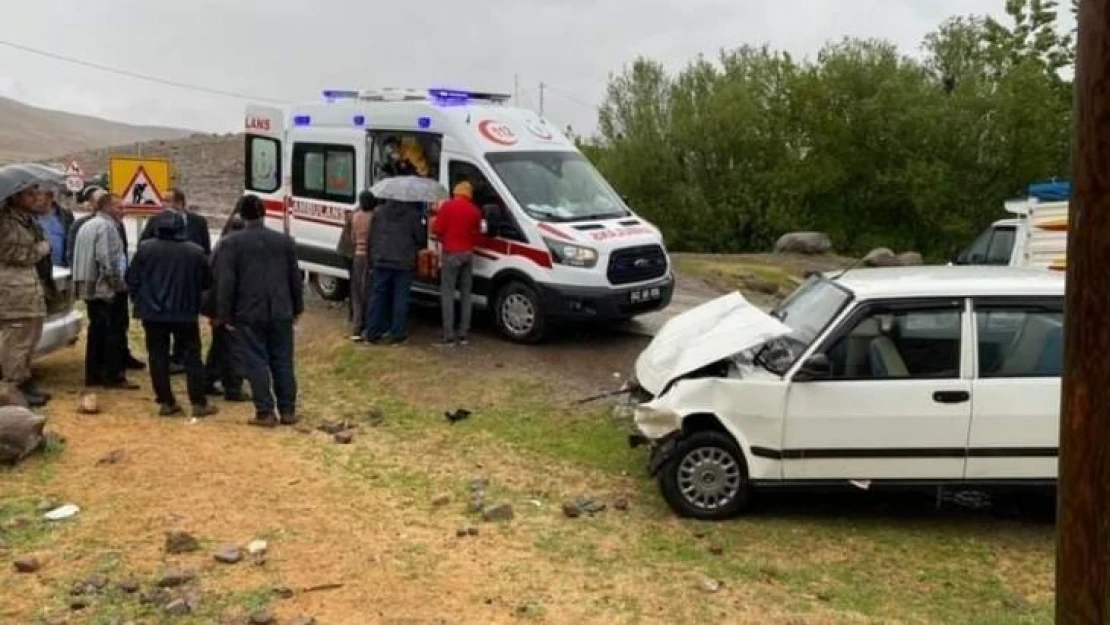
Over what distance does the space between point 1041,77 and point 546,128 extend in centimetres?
2755

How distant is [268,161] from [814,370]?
981cm

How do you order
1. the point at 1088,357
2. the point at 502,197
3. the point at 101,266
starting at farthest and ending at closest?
the point at 502,197
the point at 101,266
the point at 1088,357

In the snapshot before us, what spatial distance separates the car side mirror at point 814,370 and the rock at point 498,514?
6.55 ft

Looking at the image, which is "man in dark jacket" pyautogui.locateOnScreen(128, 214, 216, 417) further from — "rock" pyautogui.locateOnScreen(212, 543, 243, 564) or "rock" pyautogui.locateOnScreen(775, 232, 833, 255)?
"rock" pyautogui.locateOnScreen(775, 232, 833, 255)

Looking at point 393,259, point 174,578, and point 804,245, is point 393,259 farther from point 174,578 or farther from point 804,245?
point 804,245

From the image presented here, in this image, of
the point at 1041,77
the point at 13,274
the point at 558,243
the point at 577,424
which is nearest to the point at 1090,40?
the point at 577,424

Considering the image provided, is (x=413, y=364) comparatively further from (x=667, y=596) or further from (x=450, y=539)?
(x=667, y=596)

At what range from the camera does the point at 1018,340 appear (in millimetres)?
7000

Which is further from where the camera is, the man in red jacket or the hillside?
the hillside

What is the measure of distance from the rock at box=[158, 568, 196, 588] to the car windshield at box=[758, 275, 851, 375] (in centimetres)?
370

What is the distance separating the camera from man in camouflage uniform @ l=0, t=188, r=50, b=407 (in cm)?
863

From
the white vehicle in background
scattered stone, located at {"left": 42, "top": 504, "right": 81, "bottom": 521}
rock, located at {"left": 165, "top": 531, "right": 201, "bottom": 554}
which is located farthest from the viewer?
the white vehicle in background

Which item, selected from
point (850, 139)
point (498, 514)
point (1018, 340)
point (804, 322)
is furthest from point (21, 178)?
point (850, 139)

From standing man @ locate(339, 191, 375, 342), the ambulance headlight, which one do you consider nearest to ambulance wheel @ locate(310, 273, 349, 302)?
standing man @ locate(339, 191, 375, 342)
